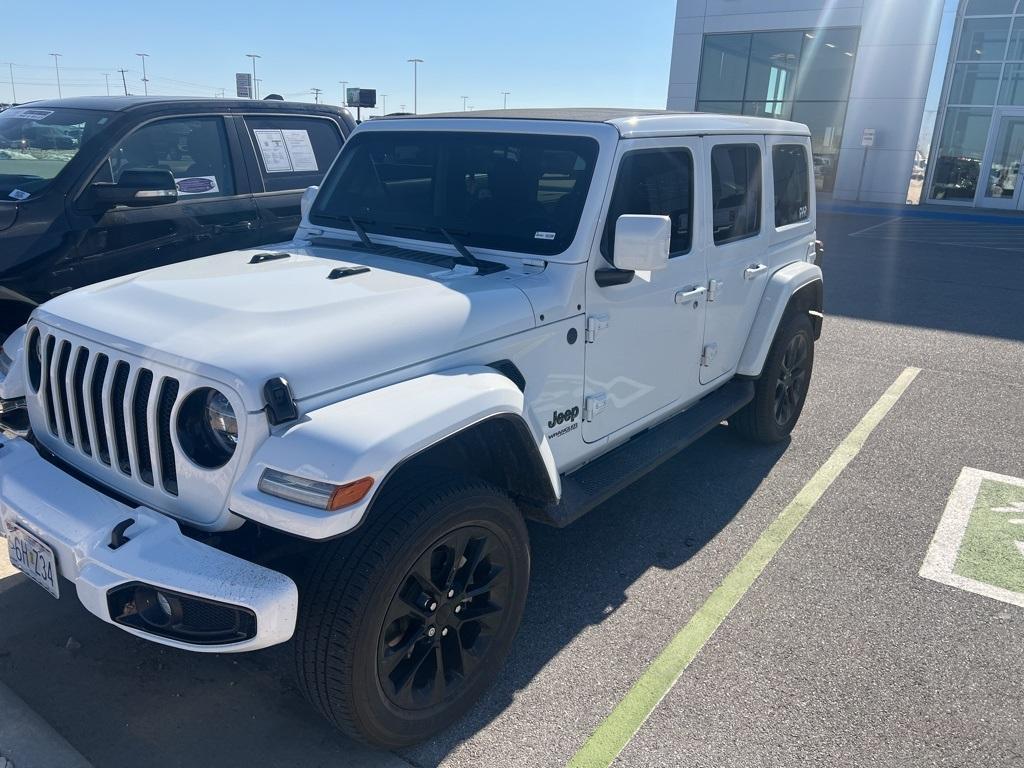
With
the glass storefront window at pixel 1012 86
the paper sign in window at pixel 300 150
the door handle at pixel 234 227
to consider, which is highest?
the glass storefront window at pixel 1012 86

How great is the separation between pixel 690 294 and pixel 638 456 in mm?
833

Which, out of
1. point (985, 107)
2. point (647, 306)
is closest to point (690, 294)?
point (647, 306)

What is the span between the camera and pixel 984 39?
22719 millimetres

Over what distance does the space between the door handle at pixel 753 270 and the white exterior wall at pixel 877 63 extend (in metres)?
22.2

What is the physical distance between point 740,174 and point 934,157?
2335 centimetres

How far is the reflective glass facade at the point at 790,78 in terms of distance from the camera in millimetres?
24531

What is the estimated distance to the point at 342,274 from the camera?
308cm

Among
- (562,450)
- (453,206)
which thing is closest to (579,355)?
(562,450)

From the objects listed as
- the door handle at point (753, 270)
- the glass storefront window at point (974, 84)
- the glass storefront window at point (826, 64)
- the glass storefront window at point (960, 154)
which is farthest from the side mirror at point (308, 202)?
the glass storefront window at point (974, 84)

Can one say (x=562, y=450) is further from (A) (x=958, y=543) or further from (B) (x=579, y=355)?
(A) (x=958, y=543)

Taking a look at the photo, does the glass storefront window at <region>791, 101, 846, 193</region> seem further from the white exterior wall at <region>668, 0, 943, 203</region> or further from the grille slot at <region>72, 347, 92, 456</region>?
the grille slot at <region>72, 347, 92, 456</region>

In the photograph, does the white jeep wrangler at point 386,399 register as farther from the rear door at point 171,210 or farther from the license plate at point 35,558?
the rear door at point 171,210

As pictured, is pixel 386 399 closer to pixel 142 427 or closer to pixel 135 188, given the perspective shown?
pixel 142 427

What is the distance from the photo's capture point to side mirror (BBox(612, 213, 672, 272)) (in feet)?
9.89
